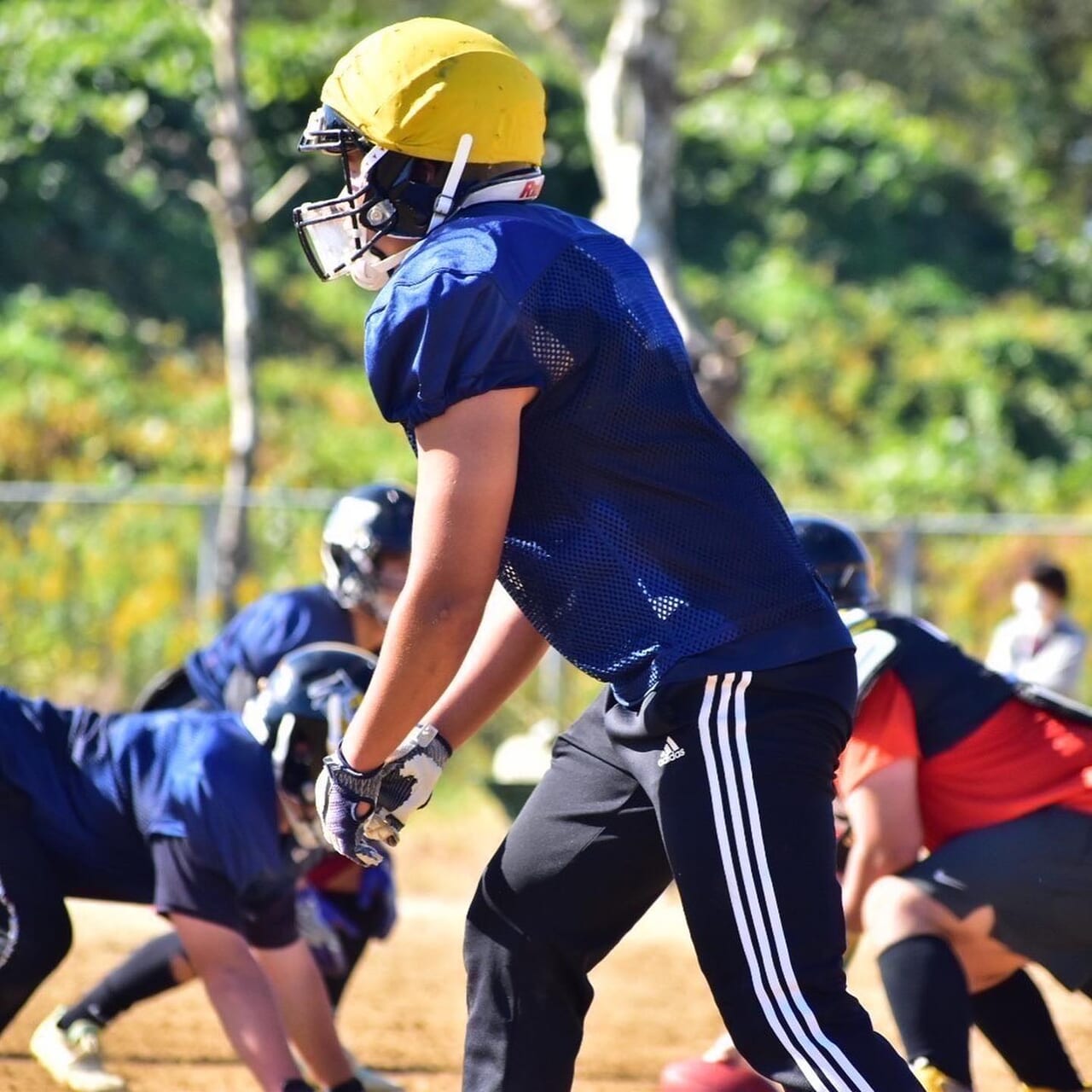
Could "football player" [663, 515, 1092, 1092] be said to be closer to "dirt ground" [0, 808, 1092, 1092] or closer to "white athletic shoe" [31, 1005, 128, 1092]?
"dirt ground" [0, 808, 1092, 1092]

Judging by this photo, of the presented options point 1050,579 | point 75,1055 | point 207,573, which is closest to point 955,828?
point 75,1055

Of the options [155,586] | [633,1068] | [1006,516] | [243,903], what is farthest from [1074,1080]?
[1006,516]

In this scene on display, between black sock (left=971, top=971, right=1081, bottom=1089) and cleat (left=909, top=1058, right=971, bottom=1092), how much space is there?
0.51 meters

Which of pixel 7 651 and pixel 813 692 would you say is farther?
pixel 7 651

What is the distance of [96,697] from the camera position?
10.9 m

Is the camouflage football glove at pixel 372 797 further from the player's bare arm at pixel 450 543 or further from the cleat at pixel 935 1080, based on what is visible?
the cleat at pixel 935 1080

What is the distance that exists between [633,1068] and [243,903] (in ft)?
6.39

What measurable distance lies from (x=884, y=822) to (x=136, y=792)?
5.79 ft

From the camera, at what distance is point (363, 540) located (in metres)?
5.14

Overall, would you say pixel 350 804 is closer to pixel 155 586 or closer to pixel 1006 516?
pixel 155 586

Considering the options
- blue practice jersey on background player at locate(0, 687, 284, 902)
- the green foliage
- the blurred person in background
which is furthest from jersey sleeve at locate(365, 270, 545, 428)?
the green foliage

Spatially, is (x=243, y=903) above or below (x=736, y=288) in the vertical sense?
above

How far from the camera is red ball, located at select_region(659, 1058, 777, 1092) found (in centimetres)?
402

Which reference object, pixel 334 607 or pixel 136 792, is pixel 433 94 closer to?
pixel 136 792
